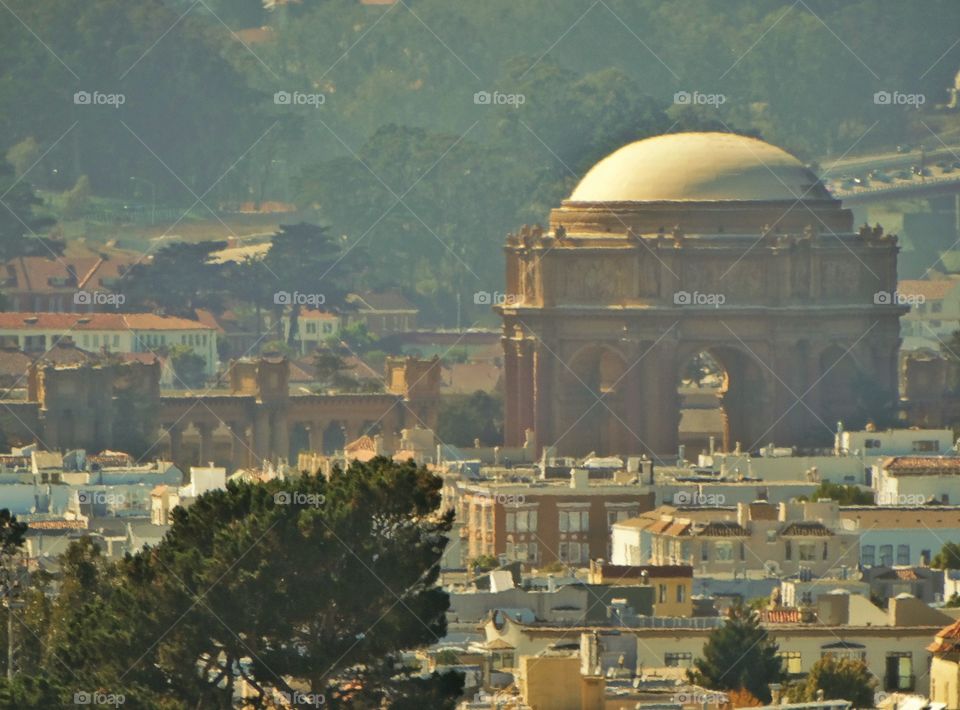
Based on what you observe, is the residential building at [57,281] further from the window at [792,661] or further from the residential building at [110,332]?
the window at [792,661]

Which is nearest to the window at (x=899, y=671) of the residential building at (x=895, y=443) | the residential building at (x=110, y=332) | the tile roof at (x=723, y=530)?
the tile roof at (x=723, y=530)

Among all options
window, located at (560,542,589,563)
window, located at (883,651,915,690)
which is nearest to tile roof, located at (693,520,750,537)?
window, located at (560,542,589,563)

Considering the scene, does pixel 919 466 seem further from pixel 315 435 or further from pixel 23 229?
pixel 23 229

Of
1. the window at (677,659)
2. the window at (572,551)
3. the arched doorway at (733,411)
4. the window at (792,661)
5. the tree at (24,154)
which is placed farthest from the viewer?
the tree at (24,154)

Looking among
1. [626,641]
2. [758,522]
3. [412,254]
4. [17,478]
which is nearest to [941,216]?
[412,254]

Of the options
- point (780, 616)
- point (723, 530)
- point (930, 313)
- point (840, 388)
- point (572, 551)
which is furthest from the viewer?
point (930, 313)

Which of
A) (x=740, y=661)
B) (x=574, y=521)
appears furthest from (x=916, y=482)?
(x=740, y=661)

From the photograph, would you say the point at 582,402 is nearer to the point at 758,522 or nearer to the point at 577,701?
the point at 758,522
